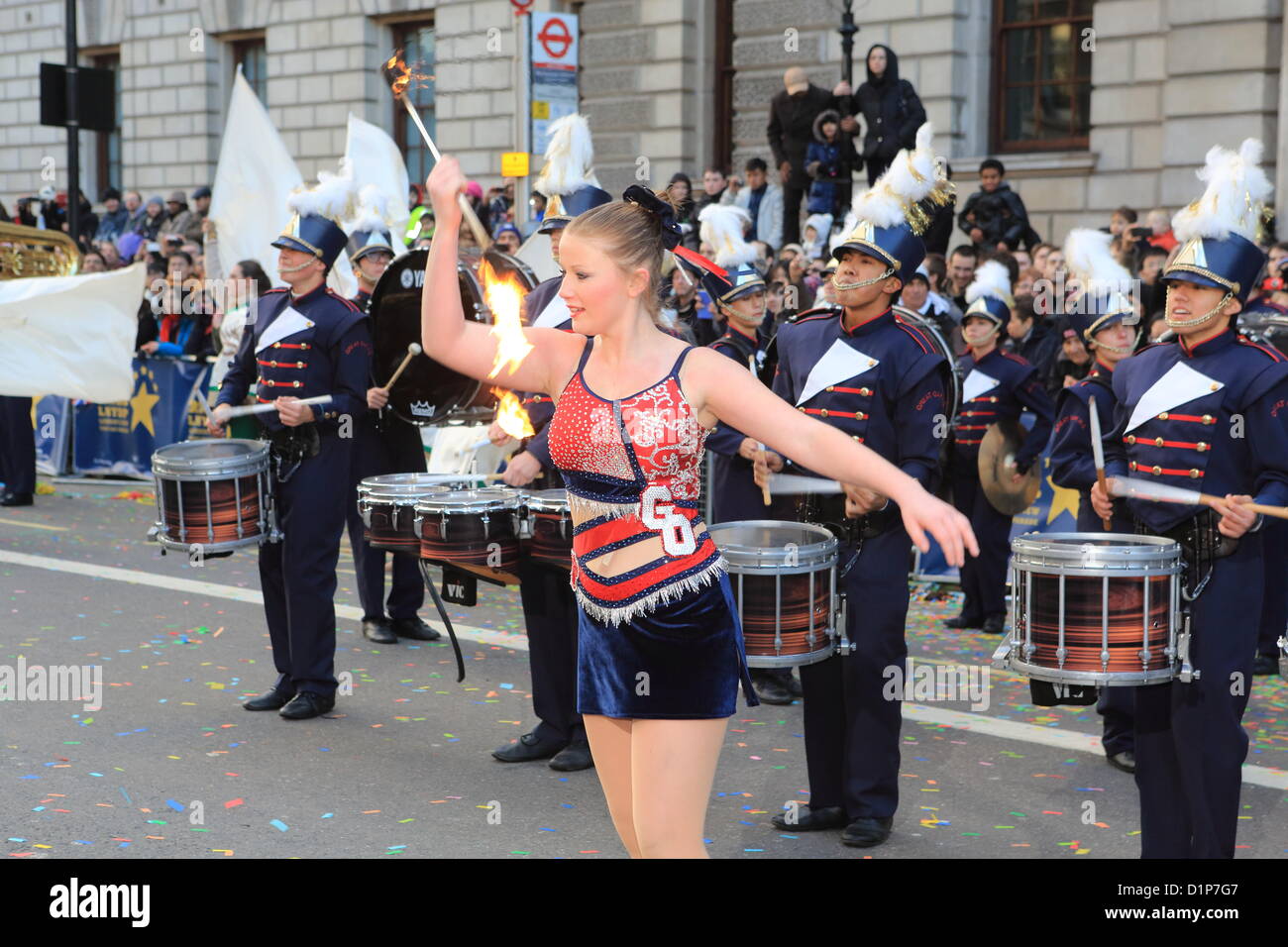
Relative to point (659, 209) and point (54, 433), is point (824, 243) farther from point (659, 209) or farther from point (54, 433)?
point (659, 209)

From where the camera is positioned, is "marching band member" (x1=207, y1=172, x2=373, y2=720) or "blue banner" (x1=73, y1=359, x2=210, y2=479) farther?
"blue banner" (x1=73, y1=359, x2=210, y2=479)

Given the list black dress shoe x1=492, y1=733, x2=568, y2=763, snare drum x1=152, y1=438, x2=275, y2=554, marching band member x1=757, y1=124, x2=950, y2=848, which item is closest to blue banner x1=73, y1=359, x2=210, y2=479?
snare drum x1=152, y1=438, x2=275, y2=554

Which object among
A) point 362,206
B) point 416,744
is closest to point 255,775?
point 416,744

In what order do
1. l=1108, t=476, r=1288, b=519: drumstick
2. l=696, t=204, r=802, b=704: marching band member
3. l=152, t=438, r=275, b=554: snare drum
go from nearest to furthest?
1. l=1108, t=476, r=1288, b=519: drumstick
2. l=152, t=438, r=275, b=554: snare drum
3. l=696, t=204, r=802, b=704: marching band member

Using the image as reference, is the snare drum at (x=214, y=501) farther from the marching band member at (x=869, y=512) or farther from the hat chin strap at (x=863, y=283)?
the hat chin strap at (x=863, y=283)

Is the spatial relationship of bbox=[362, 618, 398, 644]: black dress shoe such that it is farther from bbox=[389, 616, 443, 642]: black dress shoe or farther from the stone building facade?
the stone building facade

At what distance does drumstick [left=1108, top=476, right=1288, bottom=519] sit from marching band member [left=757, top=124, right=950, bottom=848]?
73cm

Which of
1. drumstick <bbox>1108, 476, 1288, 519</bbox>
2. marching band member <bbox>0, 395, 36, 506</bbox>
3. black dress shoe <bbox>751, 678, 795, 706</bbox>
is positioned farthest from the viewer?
marching band member <bbox>0, 395, 36, 506</bbox>

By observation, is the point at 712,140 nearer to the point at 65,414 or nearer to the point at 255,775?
the point at 65,414

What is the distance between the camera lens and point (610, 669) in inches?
154

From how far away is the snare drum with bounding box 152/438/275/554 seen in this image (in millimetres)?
7102

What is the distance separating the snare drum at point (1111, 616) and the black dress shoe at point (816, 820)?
114cm

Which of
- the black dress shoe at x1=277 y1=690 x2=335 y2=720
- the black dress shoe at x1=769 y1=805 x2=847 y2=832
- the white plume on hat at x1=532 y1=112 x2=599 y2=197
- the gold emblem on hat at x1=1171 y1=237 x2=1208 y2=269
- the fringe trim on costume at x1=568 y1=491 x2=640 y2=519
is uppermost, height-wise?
the white plume on hat at x1=532 y1=112 x2=599 y2=197
